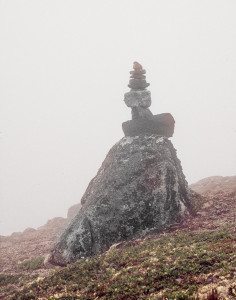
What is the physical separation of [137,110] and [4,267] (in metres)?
29.0

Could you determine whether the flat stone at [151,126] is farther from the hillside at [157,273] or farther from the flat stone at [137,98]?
the hillside at [157,273]

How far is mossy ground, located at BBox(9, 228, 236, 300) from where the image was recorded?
67.0 ft

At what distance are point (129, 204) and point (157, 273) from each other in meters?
19.6

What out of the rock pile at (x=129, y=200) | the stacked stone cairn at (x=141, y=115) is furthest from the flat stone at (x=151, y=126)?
the rock pile at (x=129, y=200)

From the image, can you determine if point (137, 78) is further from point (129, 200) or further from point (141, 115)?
point (129, 200)

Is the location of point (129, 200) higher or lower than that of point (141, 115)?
lower

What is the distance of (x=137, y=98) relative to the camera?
5300 cm

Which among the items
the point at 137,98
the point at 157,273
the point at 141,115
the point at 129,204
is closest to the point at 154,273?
the point at 157,273

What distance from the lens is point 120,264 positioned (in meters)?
29.1

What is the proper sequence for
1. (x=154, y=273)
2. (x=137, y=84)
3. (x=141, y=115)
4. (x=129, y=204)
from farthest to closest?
(x=137, y=84) → (x=141, y=115) → (x=129, y=204) → (x=154, y=273)

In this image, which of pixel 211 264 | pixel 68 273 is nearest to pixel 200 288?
pixel 211 264

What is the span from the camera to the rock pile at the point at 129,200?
41.4m

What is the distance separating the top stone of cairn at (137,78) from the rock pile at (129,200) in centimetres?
801

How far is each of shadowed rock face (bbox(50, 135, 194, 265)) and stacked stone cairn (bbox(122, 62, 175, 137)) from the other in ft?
14.9
